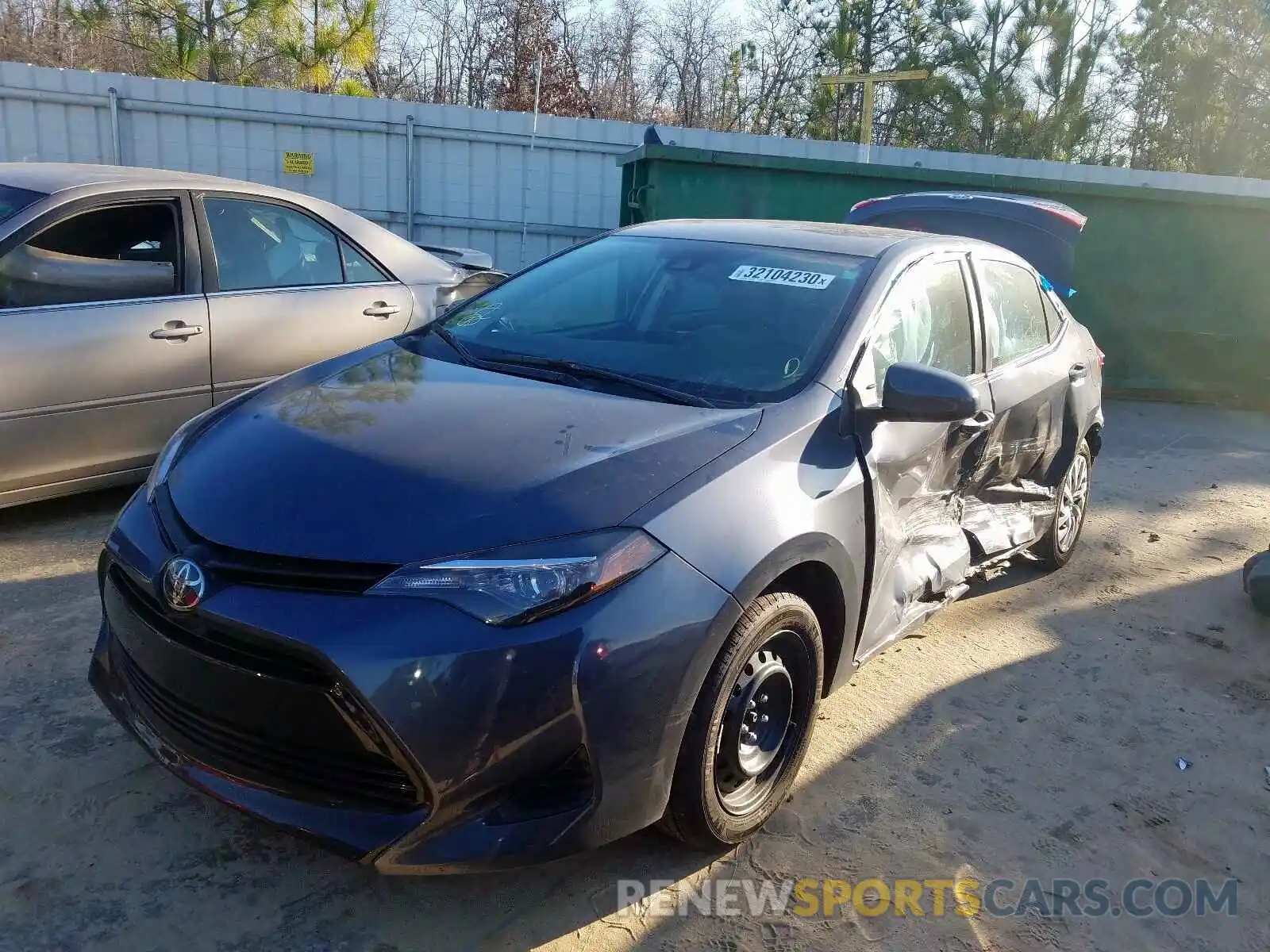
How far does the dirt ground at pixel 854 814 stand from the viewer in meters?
2.37

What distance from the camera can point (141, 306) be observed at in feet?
14.8

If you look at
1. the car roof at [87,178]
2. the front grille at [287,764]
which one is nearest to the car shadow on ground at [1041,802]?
the front grille at [287,764]

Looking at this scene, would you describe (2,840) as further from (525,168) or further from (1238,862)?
(525,168)

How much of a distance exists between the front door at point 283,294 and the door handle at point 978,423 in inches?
115

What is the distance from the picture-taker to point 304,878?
2469 mm

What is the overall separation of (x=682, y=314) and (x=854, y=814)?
1633 millimetres

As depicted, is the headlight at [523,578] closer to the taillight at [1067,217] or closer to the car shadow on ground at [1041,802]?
the car shadow on ground at [1041,802]

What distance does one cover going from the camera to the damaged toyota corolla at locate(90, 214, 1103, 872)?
2096 mm

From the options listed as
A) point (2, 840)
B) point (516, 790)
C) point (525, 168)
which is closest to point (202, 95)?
point (525, 168)

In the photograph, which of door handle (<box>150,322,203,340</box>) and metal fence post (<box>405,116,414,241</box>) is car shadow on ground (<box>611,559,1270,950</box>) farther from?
metal fence post (<box>405,116,414,241</box>)

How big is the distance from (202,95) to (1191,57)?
65.5ft

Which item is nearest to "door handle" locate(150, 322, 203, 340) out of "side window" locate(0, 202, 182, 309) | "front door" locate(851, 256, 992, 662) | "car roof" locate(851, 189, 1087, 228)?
"side window" locate(0, 202, 182, 309)

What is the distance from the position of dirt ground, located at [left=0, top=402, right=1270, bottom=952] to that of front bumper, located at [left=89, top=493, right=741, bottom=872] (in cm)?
34

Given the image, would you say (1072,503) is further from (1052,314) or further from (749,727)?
(749,727)
